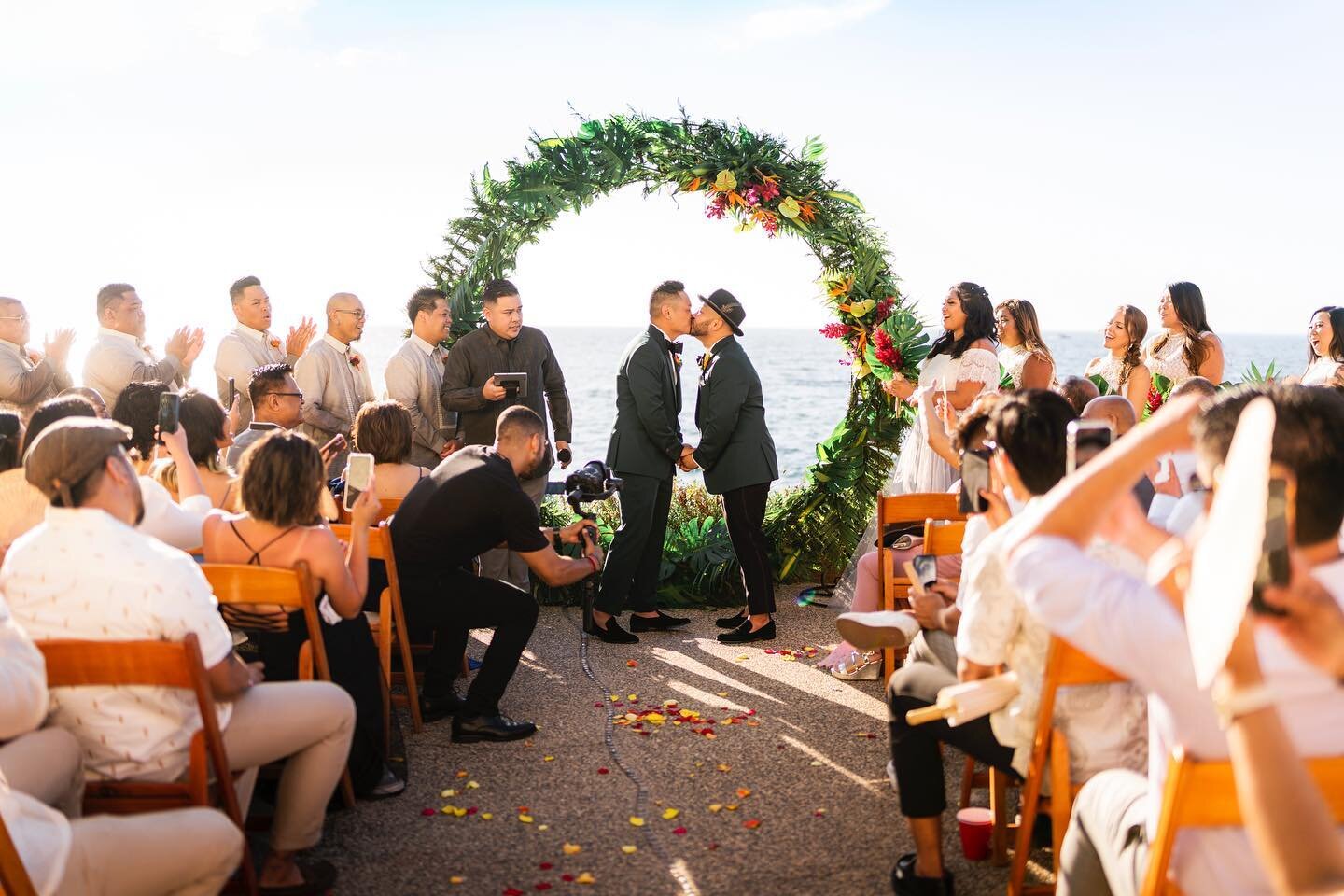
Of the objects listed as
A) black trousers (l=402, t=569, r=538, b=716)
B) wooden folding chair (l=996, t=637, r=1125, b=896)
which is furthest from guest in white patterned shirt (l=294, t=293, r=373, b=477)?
wooden folding chair (l=996, t=637, r=1125, b=896)

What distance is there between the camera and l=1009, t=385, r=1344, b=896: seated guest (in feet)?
5.47

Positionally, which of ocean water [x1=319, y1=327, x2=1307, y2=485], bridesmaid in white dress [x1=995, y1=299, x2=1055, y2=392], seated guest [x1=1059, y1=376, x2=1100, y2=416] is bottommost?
ocean water [x1=319, y1=327, x2=1307, y2=485]

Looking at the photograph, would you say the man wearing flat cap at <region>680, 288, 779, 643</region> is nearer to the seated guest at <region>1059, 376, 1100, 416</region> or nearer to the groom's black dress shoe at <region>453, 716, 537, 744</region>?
the seated guest at <region>1059, 376, 1100, 416</region>

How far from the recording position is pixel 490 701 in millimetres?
4703

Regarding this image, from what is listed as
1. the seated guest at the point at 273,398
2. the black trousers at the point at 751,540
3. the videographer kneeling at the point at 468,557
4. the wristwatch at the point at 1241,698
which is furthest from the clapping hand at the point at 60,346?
the wristwatch at the point at 1241,698

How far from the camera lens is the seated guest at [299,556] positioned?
364cm

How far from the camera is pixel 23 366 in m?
6.25

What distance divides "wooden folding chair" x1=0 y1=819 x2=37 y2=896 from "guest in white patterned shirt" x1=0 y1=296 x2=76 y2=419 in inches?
179

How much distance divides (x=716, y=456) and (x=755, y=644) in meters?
1.09

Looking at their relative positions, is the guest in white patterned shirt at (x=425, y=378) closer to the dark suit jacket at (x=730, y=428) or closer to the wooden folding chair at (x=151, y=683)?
the dark suit jacket at (x=730, y=428)

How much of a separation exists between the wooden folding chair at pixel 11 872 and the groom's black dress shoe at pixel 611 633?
419 cm

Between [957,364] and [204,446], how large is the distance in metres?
3.86

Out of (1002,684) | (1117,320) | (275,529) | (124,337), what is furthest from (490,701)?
(1117,320)

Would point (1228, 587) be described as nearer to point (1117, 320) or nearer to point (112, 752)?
point (112, 752)
